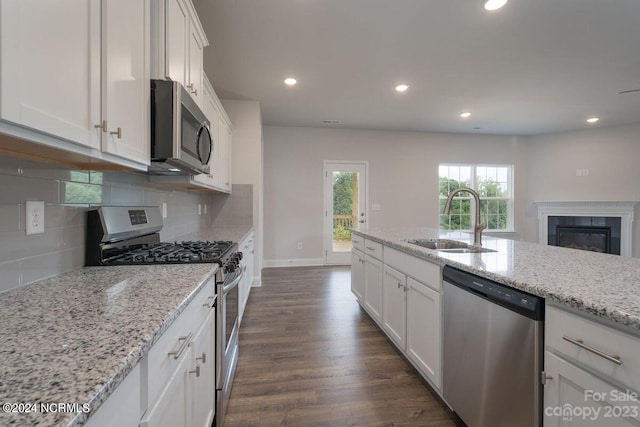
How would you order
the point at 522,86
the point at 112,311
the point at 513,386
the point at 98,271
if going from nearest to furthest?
the point at 112,311, the point at 513,386, the point at 98,271, the point at 522,86

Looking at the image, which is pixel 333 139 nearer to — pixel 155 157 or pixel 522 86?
pixel 522 86

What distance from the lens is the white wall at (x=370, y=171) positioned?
5512 millimetres

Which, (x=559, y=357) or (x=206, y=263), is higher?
(x=206, y=263)

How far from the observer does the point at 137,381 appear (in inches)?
26.3

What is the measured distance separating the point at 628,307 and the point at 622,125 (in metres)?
6.77

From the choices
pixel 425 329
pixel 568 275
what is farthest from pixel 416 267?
pixel 568 275

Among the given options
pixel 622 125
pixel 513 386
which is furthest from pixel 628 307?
pixel 622 125

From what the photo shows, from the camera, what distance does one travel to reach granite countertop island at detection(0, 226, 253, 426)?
466mm

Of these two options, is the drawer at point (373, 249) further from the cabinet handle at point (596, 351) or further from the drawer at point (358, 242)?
the cabinet handle at point (596, 351)

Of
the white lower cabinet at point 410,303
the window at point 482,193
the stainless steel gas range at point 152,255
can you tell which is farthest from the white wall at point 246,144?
the window at point 482,193

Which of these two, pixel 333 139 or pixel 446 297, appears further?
pixel 333 139

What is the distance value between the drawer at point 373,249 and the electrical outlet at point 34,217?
7.09ft

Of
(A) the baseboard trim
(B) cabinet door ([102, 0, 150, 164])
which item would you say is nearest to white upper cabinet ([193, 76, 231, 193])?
(B) cabinet door ([102, 0, 150, 164])

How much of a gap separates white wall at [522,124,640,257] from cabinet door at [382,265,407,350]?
18.3ft
